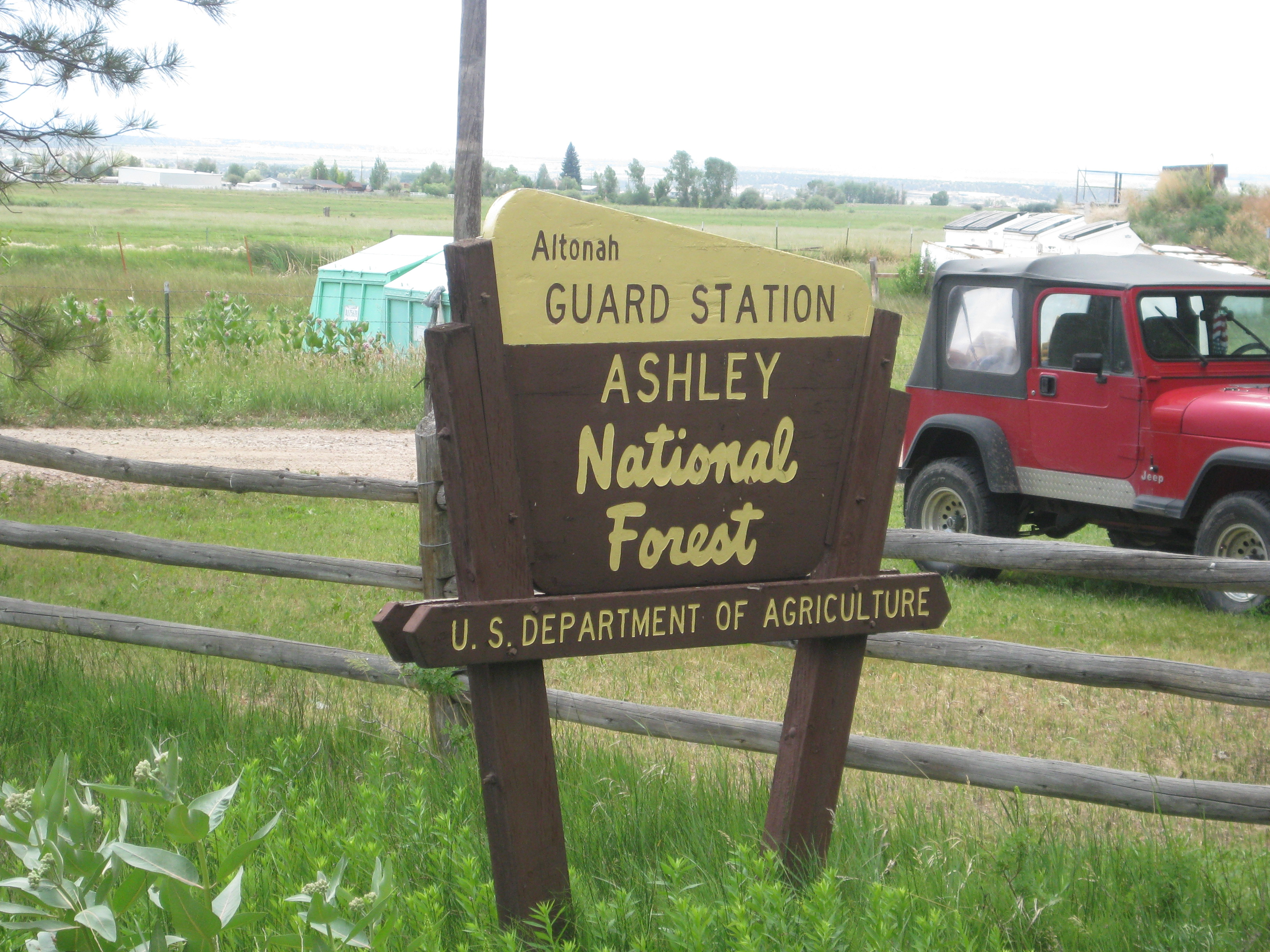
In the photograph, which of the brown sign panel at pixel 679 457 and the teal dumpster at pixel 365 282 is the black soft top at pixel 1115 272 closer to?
the brown sign panel at pixel 679 457

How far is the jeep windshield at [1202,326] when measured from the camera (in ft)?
24.4

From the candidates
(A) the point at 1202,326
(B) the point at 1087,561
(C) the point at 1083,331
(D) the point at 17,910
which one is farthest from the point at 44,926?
(A) the point at 1202,326

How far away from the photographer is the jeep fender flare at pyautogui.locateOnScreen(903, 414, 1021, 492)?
7918 mm

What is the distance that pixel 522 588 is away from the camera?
249 centimetres

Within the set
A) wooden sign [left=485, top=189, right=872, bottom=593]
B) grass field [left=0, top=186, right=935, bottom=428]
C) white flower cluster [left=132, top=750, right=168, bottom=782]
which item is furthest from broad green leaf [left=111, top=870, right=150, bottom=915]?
grass field [left=0, top=186, right=935, bottom=428]

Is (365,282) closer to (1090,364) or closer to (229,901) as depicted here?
(1090,364)

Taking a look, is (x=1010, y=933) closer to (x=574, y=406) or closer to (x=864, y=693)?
(x=574, y=406)

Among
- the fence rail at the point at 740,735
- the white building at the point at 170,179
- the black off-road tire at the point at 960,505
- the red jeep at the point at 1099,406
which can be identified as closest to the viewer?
the fence rail at the point at 740,735

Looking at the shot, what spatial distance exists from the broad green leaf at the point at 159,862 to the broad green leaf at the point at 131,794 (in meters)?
0.08

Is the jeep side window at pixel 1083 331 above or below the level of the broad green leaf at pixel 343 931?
above

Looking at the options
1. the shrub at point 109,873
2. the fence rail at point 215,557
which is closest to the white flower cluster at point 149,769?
the shrub at point 109,873

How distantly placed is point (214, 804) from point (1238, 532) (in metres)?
6.30

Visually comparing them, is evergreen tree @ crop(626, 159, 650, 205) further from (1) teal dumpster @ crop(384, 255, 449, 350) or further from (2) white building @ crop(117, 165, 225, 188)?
(1) teal dumpster @ crop(384, 255, 449, 350)

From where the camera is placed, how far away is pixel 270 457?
11.6 m
